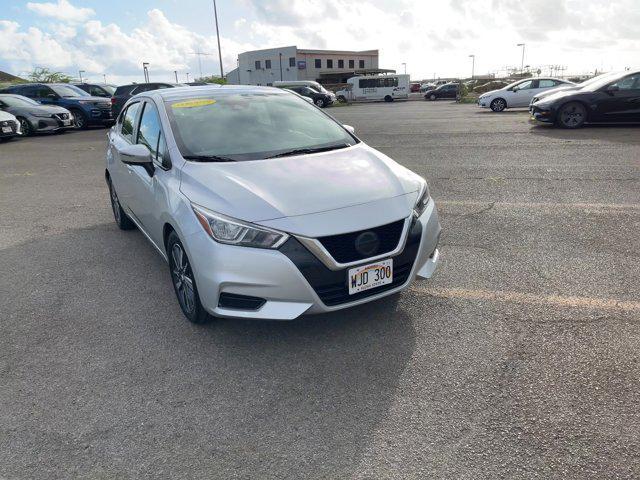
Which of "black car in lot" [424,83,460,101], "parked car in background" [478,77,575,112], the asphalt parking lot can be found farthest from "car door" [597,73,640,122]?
"black car in lot" [424,83,460,101]

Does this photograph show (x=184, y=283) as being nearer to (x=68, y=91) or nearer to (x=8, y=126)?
(x=8, y=126)

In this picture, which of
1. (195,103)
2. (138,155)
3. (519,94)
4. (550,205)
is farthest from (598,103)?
(138,155)

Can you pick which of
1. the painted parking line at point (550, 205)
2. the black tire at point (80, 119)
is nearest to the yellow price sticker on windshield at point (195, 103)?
the painted parking line at point (550, 205)

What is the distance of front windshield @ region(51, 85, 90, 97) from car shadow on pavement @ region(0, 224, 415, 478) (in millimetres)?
18808

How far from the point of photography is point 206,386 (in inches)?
112

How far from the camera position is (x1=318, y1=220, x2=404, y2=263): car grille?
293 centimetres

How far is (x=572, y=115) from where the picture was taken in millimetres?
13094

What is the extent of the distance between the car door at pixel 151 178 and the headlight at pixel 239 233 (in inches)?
28.3

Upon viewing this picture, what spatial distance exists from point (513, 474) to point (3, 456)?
2.36m

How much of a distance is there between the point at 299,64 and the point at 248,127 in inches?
3159

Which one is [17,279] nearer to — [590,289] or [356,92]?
[590,289]

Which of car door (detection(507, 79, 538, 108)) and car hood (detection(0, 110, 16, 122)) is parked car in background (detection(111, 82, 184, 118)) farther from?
car door (detection(507, 79, 538, 108))

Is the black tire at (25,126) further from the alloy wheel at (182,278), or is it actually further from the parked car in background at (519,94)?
the parked car in background at (519,94)

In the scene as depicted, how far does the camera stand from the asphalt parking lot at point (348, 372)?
2279 millimetres
